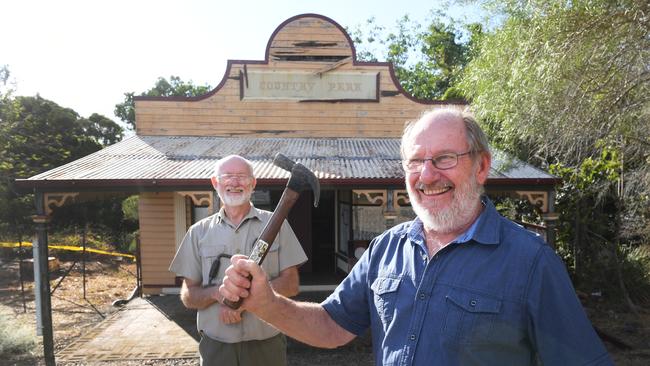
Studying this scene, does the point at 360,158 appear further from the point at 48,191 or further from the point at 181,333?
the point at 48,191

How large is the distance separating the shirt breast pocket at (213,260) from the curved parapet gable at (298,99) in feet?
22.3

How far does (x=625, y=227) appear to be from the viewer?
8.65m

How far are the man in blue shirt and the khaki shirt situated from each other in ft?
3.25

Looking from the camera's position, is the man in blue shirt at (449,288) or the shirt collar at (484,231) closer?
the man in blue shirt at (449,288)

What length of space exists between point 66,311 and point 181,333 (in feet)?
11.9

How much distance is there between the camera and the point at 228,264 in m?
2.75

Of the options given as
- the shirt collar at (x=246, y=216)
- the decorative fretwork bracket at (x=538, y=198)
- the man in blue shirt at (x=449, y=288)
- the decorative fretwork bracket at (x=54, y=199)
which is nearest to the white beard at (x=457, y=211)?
the man in blue shirt at (x=449, y=288)

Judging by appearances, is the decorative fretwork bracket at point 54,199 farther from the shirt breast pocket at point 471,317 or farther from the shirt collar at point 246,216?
the shirt breast pocket at point 471,317

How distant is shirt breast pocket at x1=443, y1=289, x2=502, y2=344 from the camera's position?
52.5 inches

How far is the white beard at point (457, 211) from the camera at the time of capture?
5.11 feet

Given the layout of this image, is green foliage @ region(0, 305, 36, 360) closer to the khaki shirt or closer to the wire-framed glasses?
the khaki shirt

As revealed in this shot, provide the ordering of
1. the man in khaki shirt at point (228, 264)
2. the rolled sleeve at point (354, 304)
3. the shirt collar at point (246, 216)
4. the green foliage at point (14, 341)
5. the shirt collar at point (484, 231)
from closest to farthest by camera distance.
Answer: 1. the shirt collar at point (484, 231)
2. the rolled sleeve at point (354, 304)
3. the man in khaki shirt at point (228, 264)
4. the shirt collar at point (246, 216)
5. the green foliage at point (14, 341)

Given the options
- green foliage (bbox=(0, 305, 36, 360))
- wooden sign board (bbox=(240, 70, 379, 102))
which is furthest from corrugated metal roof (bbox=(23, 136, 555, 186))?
green foliage (bbox=(0, 305, 36, 360))

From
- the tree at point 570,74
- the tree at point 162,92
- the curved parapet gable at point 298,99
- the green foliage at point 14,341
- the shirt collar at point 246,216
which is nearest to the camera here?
the shirt collar at point 246,216
